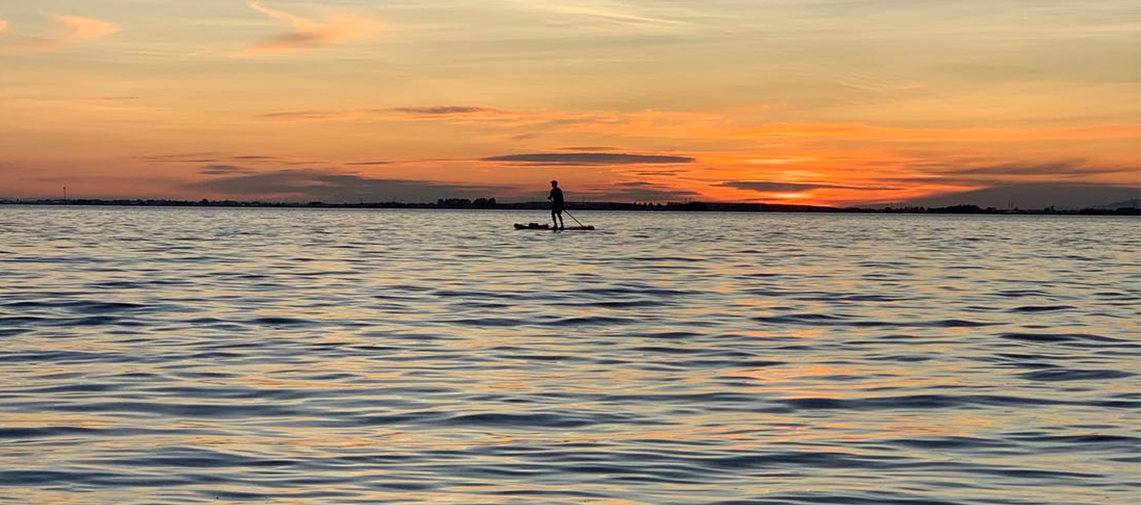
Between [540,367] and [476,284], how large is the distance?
1394 centimetres

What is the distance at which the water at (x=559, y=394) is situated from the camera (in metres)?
9.30

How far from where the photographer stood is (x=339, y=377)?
563 inches

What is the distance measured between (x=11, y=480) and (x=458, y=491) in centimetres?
275

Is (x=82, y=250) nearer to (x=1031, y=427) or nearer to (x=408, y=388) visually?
(x=408, y=388)

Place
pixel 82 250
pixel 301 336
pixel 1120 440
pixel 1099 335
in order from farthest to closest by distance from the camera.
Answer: pixel 82 250
pixel 1099 335
pixel 301 336
pixel 1120 440


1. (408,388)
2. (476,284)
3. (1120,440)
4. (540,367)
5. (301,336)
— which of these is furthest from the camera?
(476,284)

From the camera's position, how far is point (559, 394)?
13305 mm

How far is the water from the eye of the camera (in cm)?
930

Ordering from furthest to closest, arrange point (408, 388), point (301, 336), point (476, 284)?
point (476, 284) < point (301, 336) < point (408, 388)

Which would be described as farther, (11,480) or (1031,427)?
(1031,427)

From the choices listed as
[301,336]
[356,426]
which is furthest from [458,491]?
[301,336]

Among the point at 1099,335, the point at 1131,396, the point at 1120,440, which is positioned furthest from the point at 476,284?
the point at 1120,440

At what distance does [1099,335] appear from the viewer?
1986 cm

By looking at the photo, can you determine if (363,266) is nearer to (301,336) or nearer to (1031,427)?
(301,336)
